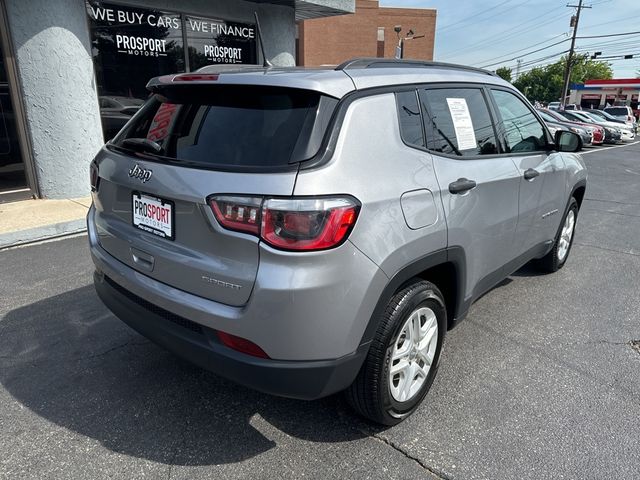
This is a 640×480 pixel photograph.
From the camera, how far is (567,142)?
3.99m

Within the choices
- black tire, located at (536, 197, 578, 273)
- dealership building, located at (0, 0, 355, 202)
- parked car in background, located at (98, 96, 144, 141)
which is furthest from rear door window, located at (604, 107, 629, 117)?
parked car in background, located at (98, 96, 144, 141)

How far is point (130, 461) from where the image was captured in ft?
7.43

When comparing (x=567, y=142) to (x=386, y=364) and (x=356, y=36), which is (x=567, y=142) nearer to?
(x=386, y=364)

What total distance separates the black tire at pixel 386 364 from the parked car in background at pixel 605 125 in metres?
21.2

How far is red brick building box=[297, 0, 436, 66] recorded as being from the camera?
1491 inches

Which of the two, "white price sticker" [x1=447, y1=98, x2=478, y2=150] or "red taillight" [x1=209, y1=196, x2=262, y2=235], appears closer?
"red taillight" [x1=209, y1=196, x2=262, y2=235]

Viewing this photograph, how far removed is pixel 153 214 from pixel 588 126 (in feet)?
67.5

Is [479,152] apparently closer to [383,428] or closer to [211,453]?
[383,428]

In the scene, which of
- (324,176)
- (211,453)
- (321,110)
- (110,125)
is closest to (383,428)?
(211,453)

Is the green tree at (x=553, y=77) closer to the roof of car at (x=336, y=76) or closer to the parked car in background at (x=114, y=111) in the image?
the parked car in background at (x=114, y=111)

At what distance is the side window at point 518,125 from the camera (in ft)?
11.2

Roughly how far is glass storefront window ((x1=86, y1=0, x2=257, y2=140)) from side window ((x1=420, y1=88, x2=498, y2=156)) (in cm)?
654

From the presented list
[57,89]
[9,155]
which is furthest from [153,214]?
[9,155]

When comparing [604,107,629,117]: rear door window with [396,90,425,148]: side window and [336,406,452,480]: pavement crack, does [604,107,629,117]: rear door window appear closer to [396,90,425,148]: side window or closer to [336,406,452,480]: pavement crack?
[396,90,425,148]: side window
